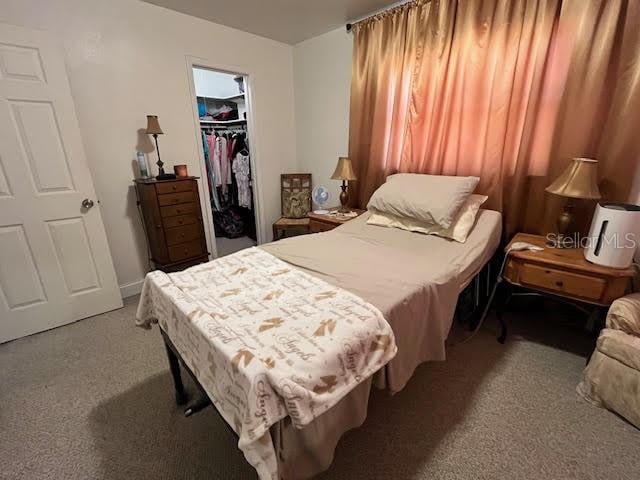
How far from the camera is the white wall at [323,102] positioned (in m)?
2.96

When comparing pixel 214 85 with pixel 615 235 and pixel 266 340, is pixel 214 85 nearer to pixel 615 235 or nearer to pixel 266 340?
pixel 266 340

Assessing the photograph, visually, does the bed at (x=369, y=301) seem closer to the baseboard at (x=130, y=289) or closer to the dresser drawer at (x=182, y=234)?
the dresser drawer at (x=182, y=234)

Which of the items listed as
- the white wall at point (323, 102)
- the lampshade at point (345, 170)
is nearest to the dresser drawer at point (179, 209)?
the lampshade at point (345, 170)

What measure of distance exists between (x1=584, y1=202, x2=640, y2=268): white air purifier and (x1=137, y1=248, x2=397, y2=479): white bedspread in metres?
1.35

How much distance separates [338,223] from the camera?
8.61 feet

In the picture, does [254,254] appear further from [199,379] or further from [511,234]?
[511,234]

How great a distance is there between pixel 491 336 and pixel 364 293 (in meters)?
1.39

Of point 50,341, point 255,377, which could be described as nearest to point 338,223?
point 255,377

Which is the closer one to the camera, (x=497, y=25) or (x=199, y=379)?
(x=199, y=379)

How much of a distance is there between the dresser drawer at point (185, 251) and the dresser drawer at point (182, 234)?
4 cm

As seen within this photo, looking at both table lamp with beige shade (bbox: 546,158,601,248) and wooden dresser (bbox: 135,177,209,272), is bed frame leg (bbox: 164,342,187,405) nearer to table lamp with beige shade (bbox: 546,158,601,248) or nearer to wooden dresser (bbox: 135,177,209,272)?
wooden dresser (bbox: 135,177,209,272)

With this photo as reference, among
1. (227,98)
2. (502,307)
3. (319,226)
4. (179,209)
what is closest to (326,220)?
(319,226)

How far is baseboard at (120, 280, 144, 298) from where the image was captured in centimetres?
271

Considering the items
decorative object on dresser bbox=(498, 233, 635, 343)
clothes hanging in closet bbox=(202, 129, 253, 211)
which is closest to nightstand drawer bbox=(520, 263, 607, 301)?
decorative object on dresser bbox=(498, 233, 635, 343)
